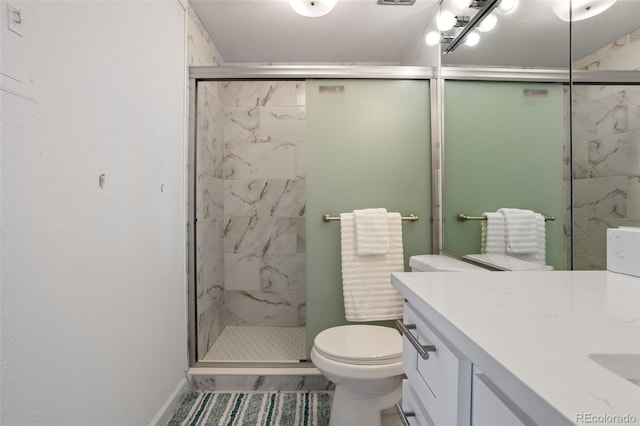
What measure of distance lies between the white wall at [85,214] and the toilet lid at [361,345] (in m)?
0.77

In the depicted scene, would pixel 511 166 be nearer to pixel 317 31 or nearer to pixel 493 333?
pixel 493 333

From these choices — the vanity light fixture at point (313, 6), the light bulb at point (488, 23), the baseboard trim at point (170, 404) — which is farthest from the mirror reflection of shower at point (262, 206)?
the light bulb at point (488, 23)

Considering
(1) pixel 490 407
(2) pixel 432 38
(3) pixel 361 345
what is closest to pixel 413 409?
(1) pixel 490 407

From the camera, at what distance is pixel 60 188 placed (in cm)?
84

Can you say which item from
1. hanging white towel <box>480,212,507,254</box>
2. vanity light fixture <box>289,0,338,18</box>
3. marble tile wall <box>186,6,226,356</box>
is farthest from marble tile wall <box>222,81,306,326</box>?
hanging white towel <box>480,212,507,254</box>

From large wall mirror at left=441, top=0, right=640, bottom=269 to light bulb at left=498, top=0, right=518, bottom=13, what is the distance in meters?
0.02

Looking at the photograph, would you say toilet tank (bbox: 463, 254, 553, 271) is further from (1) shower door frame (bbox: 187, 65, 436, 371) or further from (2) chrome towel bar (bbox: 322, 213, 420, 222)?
(1) shower door frame (bbox: 187, 65, 436, 371)

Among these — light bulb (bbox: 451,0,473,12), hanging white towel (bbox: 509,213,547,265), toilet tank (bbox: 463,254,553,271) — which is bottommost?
toilet tank (bbox: 463,254,553,271)

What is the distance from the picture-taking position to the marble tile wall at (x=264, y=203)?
262 cm

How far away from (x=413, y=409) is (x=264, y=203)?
2070 millimetres

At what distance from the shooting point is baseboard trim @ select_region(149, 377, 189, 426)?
1.39m

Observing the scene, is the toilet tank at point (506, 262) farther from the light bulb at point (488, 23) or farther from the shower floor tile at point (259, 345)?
the shower floor tile at point (259, 345)

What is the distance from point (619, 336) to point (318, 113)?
5.36 feet

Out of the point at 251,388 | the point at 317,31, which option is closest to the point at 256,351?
the point at 251,388
